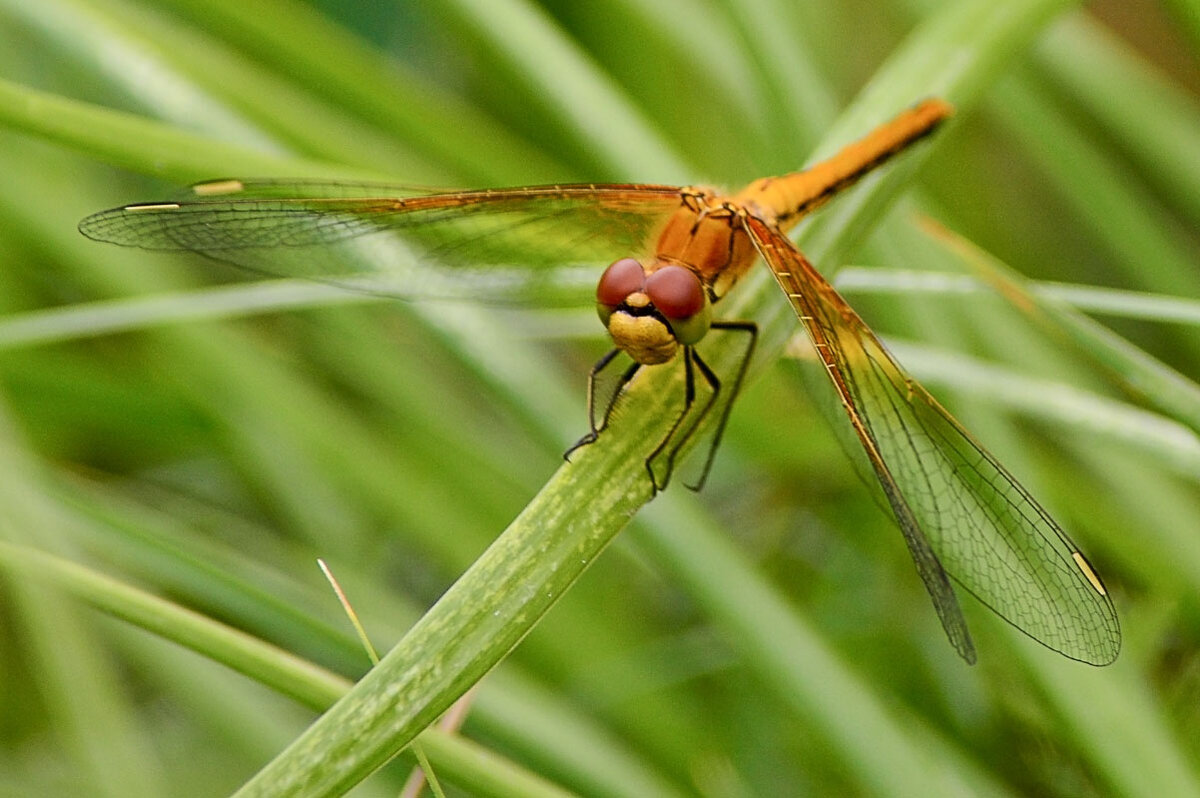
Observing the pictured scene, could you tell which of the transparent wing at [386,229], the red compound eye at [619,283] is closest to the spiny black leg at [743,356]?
the red compound eye at [619,283]

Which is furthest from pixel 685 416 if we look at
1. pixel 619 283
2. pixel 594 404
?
pixel 619 283

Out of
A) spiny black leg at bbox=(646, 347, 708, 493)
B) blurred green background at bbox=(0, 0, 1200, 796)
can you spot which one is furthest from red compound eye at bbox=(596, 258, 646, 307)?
blurred green background at bbox=(0, 0, 1200, 796)

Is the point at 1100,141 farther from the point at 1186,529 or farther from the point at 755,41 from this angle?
the point at 755,41

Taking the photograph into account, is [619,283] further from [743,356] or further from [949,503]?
[949,503]

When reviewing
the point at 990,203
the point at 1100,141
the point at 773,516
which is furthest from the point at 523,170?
the point at 1100,141

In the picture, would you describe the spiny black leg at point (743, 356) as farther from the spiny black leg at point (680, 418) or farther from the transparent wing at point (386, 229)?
the transparent wing at point (386, 229)

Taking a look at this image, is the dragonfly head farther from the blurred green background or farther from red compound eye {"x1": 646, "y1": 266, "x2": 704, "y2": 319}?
the blurred green background

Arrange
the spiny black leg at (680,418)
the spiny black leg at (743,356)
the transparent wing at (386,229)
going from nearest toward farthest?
the spiny black leg at (680,418) → the spiny black leg at (743,356) → the transparent wing at (386,229)
